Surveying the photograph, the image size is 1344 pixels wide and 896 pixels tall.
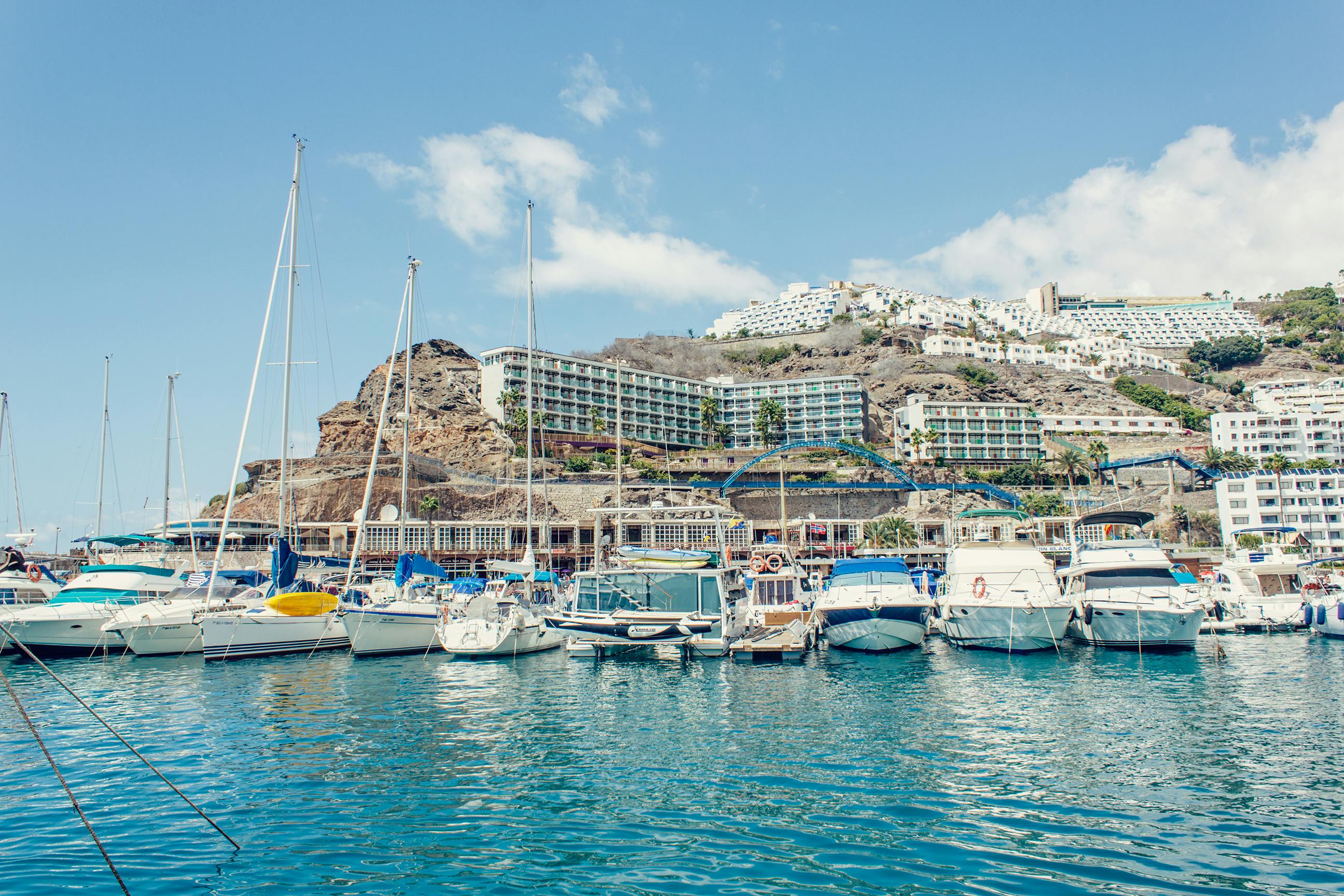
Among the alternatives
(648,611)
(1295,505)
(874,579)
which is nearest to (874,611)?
(874,579)

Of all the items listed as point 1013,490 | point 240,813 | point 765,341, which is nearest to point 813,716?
point 240,813

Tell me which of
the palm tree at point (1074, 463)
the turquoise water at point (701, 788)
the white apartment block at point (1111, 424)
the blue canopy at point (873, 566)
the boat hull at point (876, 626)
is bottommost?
the turquoise water at point (701, 788)

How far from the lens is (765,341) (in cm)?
18838

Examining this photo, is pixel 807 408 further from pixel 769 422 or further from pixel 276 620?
pixel 276 620

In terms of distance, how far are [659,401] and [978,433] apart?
52.9m

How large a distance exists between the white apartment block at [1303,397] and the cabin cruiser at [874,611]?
446ft

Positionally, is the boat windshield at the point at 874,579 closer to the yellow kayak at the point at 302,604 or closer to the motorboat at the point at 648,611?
the motorboat at the point at 648,611

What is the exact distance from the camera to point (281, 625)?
117 feet

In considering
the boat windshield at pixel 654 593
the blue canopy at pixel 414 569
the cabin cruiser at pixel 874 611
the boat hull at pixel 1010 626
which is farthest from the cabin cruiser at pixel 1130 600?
the blue canopy at pixel 414 569

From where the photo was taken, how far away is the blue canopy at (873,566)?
37.8 m

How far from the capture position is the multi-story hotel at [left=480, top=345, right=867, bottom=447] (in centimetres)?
13150

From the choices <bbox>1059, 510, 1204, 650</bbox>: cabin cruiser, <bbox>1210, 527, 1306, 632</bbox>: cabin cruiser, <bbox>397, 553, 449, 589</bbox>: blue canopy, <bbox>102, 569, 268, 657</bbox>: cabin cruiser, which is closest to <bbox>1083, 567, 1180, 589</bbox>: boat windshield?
<bbox>1059, 510, 1204, 650</bbox>: cabin cruiser

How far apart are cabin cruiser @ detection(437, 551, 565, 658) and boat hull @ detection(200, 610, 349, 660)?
5028mm

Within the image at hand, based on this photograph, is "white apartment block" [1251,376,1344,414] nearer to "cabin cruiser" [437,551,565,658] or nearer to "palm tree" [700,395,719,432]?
"palm tree" [700,395,719,432]
